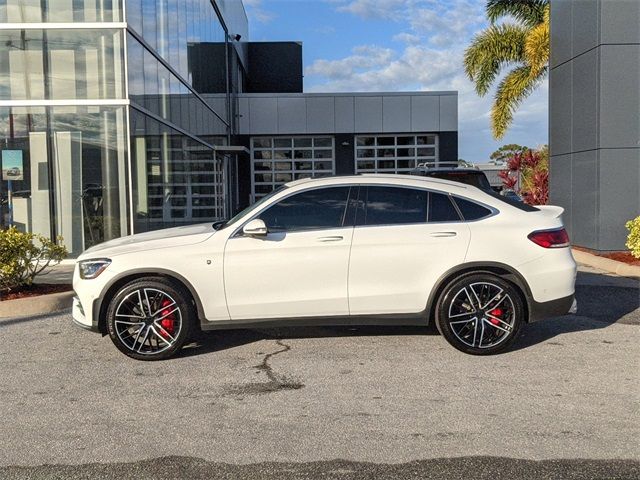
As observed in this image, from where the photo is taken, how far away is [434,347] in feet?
20.3

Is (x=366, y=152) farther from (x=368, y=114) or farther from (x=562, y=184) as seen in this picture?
(x=562, y=184)

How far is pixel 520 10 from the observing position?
26328 mm

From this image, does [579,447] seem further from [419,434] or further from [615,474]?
[419,434]

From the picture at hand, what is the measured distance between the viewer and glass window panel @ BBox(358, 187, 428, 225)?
6.00m

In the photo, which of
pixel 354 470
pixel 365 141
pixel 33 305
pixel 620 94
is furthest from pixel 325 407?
pixel 365 141

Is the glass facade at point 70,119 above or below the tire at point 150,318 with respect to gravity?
above

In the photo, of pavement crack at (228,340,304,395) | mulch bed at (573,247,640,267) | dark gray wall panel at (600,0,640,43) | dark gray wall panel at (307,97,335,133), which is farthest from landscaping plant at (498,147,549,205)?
pavement crack at (228,340,304,395)

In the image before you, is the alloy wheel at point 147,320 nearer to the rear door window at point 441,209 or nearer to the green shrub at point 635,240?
the rear door window at point 441,209

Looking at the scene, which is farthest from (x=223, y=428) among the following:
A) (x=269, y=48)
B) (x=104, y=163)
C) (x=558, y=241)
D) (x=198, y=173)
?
(x=269, y=48)

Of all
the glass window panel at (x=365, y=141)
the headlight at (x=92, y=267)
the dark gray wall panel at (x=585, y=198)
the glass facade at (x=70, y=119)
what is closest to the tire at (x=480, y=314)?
the headlight at (x=92, y=267)

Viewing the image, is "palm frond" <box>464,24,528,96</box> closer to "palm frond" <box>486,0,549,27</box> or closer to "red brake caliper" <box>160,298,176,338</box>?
"palm frond" <box>486,0,549,27</box>

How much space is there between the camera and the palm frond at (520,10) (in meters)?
26.1

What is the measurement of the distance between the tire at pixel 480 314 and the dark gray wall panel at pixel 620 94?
809 cm

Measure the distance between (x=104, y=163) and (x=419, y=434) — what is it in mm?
9706
